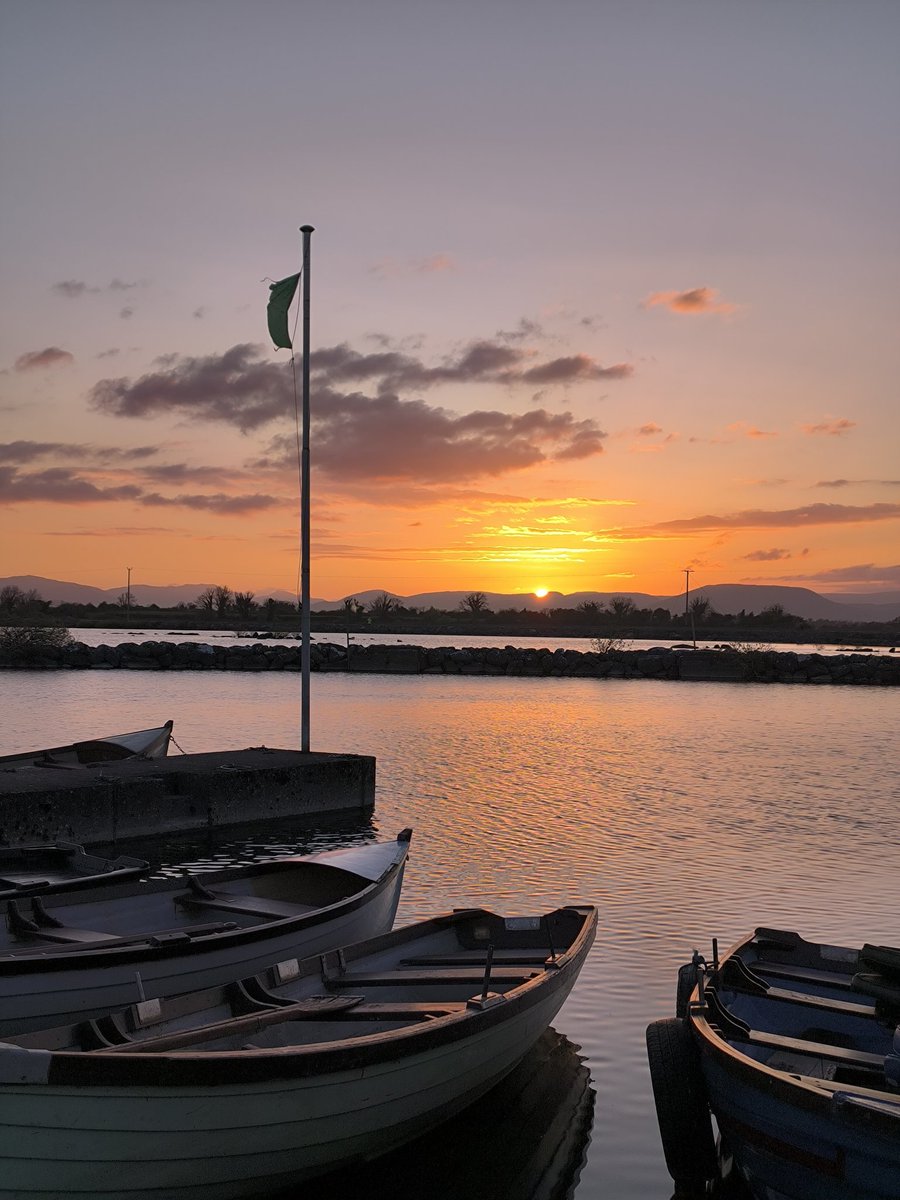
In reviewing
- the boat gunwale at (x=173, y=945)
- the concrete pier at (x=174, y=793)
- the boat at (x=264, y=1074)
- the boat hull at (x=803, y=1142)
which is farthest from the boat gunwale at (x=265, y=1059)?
the concrete pier at (x=174, y=793)

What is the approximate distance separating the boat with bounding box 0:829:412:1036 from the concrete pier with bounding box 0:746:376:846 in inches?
279

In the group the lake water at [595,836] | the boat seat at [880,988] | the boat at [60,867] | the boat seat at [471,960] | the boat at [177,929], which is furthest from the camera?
the boat at [60,867]

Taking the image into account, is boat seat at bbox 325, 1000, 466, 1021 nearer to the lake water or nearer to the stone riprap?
the lake water

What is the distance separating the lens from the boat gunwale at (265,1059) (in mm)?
5586

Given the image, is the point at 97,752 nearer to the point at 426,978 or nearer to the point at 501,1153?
the point at 426,978

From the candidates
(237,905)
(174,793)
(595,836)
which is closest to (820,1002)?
(237,905)

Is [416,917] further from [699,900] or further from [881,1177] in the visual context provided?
[881,1177]

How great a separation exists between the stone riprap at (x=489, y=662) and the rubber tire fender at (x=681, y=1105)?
65.9 metres

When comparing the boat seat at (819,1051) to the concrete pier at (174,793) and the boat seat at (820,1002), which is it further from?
the concrete pier at (174,793)

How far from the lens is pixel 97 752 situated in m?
22.5

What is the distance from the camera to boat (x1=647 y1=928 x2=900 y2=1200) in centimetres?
571

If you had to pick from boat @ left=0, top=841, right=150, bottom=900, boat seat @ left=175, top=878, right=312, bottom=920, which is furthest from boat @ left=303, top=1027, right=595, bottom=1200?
boat @ left=0, top=841, right=150, bottom=900

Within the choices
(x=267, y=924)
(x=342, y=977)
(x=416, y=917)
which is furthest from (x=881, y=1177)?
(x=416, y=917)

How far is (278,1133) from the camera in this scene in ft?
20.5
